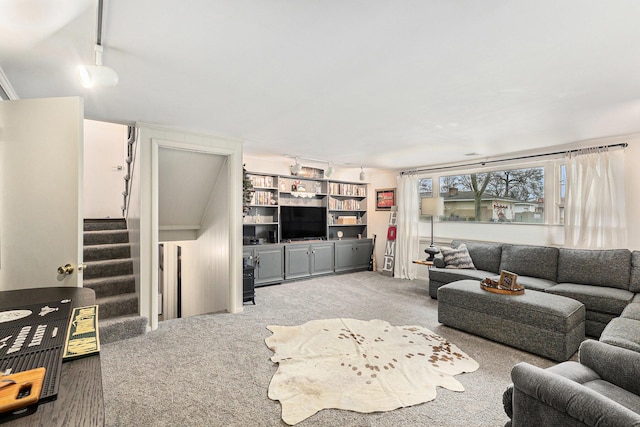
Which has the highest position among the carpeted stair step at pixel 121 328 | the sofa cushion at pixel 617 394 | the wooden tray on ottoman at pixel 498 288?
the wooden tray on ottoman at pixel 498 288

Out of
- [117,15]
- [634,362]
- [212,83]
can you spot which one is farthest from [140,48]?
[634,362]

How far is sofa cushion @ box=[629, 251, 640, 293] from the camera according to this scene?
3301 millimetres

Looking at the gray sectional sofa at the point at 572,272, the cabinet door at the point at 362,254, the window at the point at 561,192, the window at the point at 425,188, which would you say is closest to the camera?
the gray sectional sofa at the point at 572,272

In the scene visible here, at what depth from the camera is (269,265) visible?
5.41 metres

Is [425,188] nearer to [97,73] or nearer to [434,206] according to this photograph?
[434,206]

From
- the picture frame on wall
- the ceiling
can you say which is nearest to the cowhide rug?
the ceiling

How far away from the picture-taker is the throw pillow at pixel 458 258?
15.3 ft

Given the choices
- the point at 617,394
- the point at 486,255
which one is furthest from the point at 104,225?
the point at 486,255

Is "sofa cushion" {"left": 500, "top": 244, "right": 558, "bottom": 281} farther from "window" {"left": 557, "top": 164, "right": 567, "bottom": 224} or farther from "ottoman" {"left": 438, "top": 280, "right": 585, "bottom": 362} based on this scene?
"ottoman" {"left": 438, "top": 280, "right": 585, "bottom": 362}

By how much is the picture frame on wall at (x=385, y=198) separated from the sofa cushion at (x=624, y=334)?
4541 mm

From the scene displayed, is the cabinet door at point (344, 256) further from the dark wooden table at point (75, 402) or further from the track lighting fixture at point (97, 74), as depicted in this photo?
the dark wooden table at point (75, 402)

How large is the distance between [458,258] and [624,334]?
2558 millimetres

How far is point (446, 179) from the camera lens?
5.89 m

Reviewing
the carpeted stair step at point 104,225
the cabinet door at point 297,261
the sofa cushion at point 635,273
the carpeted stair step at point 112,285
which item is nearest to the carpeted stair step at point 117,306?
the carpeted stair step at point 112,285
